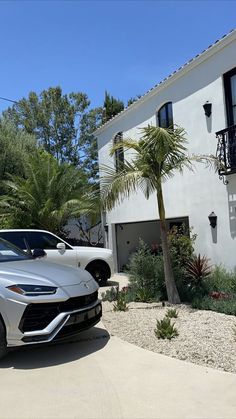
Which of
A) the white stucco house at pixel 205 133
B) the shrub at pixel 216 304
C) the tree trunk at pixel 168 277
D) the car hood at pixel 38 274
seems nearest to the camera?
the car hood at pixel 38 274

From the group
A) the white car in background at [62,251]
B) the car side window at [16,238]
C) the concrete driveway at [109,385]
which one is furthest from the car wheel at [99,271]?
the concrete driveway at [109,385]

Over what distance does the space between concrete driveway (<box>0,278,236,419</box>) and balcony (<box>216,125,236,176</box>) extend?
569cm

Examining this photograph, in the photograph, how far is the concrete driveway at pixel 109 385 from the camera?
414cm

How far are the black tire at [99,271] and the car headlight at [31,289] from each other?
6.94 m

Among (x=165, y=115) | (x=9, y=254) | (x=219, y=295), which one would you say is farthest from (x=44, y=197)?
(x=9, y=254)

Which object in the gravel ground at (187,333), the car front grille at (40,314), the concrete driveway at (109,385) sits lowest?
the concrete driveway at (109,385)

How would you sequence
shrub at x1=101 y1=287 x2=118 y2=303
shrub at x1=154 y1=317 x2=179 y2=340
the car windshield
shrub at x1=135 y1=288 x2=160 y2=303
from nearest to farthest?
shrub at x1=154 y1=317 x2=179 y2=340 → the car windshield → shrub at x1=135 y1=288 x2=160 y2=303 → shrub at x1=101 y1=287 x2=118 y2=303

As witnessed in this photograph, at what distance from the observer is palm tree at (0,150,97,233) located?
1805 cm

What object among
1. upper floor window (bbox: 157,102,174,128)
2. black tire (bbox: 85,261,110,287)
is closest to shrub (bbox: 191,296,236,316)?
black tire (bbox: 85,261,110,287)

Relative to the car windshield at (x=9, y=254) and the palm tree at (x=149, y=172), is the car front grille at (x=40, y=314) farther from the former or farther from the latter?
the palm tree at (x=149, y=172)

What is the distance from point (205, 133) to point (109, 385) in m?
8.15

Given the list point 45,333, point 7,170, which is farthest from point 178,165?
point 7,170

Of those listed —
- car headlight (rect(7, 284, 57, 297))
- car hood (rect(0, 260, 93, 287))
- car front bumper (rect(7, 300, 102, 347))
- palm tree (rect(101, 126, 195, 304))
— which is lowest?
car front bumper (rect(7, 300, 102, 347))

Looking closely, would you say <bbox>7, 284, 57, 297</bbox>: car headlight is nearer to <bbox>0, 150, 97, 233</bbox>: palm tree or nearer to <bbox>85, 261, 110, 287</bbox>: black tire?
<bbox>85, 261, 110, 287</bbox>: black tire
